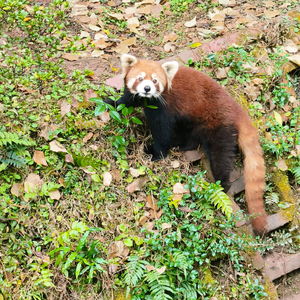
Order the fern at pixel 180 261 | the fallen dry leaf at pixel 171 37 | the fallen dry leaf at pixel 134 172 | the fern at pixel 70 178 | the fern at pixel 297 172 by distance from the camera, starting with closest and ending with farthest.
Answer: the fern at pixel 180 261 → the fern at pixel 70 178 → the fallen dry leaf at pixel 134 172 → the fern at pixel 297 172 → the fallen dry leaf at pixel 171 37

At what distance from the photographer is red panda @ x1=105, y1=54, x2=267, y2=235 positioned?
11.4ft

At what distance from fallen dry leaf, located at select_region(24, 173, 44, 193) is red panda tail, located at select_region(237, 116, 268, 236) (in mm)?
2178

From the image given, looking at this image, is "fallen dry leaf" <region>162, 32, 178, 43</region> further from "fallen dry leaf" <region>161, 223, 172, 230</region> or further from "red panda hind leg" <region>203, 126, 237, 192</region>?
"fallen dry leaf" <region>161, 223, 172, 230</region>

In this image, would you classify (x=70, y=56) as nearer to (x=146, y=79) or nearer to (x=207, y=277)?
(x=146, y=79)

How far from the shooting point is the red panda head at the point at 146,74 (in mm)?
3484

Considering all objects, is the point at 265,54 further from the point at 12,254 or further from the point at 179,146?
the point at 12,254

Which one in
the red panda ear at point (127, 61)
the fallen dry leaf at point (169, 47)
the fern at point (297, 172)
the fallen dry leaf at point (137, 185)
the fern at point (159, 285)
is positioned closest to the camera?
the fern at point (159, 285)

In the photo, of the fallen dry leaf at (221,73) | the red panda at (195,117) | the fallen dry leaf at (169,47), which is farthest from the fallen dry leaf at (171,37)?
the red panda at (195,117)

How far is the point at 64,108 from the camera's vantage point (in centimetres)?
364

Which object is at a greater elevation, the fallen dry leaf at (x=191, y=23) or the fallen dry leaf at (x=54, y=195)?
the fallen dry leaf at (x=191, y=23)

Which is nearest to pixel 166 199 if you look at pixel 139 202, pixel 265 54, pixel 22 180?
pixel 139 202

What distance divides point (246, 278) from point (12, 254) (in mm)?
2203

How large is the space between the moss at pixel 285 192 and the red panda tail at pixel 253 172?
35 centimetres

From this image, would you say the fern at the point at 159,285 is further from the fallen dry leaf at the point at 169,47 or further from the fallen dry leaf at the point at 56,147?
the fallen dry leaf at the point at 169,47
